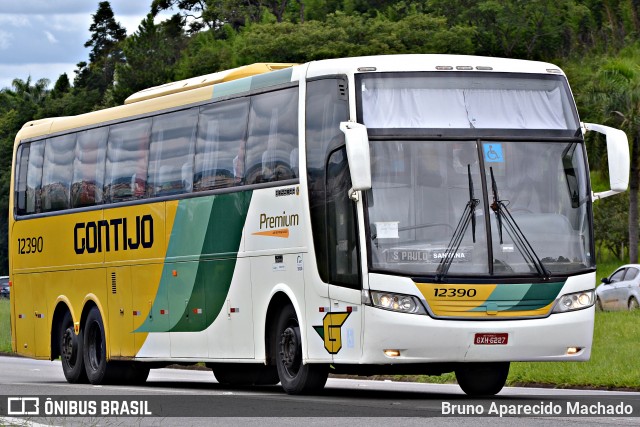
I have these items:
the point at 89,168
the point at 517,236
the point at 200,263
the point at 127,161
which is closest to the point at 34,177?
the point at 89,168

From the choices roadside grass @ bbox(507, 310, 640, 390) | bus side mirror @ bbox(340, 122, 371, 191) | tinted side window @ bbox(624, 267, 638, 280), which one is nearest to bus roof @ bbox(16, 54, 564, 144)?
bus side mirror @ bbox(340, 122, 371, 191)

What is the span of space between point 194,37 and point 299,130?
87832mm

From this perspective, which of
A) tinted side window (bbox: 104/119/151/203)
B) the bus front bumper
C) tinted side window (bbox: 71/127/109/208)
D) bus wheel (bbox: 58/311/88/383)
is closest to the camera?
the bus front bumper

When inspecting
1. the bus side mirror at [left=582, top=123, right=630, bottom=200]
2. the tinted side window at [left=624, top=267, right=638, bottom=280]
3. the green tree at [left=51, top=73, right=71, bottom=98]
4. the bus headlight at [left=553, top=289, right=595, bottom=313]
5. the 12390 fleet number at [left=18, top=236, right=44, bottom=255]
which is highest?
the green tree at [left=51, top=73, right=71, bottom=98]

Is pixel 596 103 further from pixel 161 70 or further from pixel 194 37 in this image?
pixel 194 37

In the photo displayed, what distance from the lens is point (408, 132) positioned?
1603 cm

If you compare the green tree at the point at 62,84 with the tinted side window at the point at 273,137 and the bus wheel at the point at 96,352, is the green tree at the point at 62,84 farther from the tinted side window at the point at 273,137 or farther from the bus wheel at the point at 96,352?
the tinted side window at the point at 273,137

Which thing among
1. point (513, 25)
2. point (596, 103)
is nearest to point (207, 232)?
point (596, 103)

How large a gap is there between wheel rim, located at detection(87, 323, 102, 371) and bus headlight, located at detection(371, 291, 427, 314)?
27.7 ft

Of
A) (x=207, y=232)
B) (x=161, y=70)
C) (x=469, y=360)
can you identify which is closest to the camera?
(x=469, y=360)

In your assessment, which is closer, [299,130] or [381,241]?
[381,241]

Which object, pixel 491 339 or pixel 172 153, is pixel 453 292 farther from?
pixel 172 153

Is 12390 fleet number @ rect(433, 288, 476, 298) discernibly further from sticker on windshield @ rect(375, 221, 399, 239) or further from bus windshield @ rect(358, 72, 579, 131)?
bus windshield @ rect(358, 72, 579, 131)

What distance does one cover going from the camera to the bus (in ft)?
51.1
